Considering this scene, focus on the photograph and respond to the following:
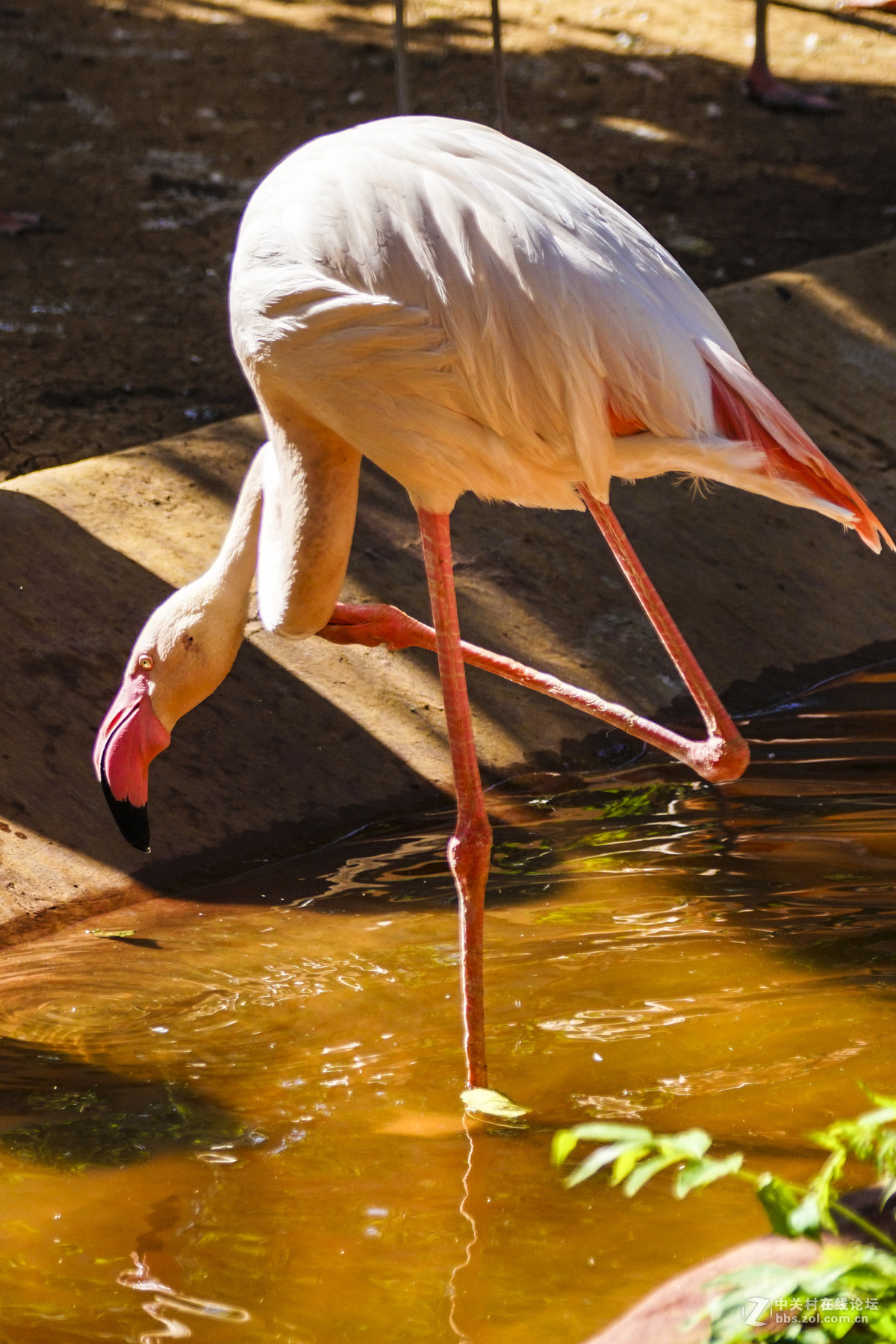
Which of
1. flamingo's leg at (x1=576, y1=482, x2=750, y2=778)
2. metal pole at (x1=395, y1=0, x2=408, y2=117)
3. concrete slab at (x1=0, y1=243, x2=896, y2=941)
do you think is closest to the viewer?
flamingo's leg at (x1=576, y1=482, x2=750, y2=778)

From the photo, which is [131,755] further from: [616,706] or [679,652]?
[679,652]

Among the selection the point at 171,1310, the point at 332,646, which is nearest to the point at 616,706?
the point at 171,1310

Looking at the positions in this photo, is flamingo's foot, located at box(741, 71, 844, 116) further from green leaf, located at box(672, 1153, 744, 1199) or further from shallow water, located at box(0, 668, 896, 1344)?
green leaf, located at box(672, 1153, 744, 1199)

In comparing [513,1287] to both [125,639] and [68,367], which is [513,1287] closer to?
[125,639]

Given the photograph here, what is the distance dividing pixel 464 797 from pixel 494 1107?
26.4 inches

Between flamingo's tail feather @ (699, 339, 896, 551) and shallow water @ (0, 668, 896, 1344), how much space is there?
111 cm

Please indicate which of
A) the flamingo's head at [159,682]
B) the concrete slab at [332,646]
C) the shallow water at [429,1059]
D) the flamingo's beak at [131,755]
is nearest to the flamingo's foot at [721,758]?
the shallow water at [429,1059]

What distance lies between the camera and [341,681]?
4.88m

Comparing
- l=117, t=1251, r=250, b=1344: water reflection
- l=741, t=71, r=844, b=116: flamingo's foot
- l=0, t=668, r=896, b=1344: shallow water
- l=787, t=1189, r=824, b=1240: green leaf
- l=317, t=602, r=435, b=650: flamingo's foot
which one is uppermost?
l=741, t=71, r=844, b=116: flamingo's foot

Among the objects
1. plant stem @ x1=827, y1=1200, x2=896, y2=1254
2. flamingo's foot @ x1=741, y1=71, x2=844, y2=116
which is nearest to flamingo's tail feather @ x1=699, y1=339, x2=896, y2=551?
plant stem @ x1=827, y1=1200, x2=896, y2=1254

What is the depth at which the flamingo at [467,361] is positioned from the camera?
2.74 meters

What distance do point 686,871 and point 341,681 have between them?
149 centimetres

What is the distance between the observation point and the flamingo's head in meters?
3.29

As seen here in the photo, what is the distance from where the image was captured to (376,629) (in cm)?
353
